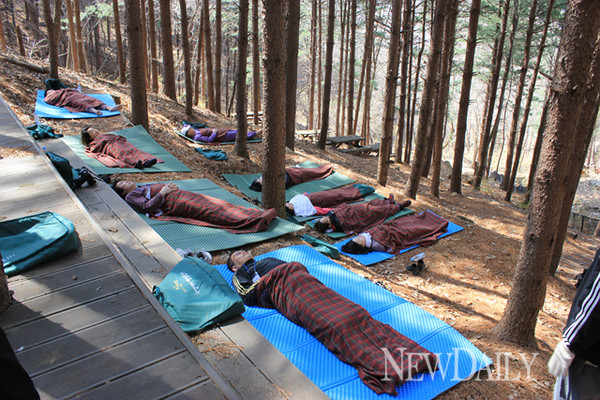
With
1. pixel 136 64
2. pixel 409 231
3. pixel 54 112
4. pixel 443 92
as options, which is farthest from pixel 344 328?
pixel 54 112

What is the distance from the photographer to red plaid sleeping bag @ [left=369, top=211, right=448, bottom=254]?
664cm

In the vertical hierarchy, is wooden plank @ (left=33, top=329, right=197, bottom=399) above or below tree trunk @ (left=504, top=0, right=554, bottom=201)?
below

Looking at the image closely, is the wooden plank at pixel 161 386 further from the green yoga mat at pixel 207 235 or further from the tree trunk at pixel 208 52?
the tree trunk at pixel 208 52

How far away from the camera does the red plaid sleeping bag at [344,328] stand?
3.22m

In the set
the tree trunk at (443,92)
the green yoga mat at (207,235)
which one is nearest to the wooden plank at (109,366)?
the green yoga mat at (207,235)

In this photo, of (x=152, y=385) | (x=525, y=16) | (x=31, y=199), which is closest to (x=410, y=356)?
(x=152, y=385)

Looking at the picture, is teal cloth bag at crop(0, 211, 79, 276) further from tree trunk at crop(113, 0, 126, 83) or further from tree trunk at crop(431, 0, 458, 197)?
tree trunk at crop(113, 0, 126, 83)

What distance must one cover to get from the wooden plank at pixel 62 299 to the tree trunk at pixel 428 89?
24.2ft

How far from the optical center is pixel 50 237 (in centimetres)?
314

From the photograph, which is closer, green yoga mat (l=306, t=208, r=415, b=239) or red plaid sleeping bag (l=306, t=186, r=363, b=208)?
green yoga mat (l=306, t=208, r=415, b=239)

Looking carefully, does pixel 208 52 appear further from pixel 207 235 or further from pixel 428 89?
pixel 207 235

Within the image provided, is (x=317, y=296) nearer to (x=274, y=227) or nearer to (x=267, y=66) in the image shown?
(x=274, y=227)

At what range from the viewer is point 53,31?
991 centimetres

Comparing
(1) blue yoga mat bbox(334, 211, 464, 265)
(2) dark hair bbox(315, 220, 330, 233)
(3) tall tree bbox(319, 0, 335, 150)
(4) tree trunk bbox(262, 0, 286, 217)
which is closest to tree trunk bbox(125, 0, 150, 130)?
(4) tree trunk bbox(262, 0, 286, 217)
